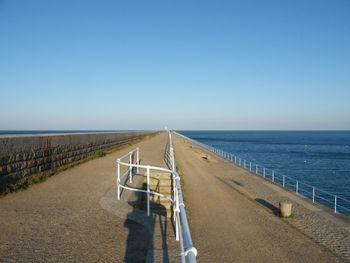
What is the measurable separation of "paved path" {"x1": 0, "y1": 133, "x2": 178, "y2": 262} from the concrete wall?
706 millimetres

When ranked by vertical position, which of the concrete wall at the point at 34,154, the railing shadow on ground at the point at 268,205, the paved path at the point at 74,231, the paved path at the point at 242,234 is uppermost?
the concrete wall at the point at 34,154

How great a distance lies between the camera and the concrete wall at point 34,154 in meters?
7.10

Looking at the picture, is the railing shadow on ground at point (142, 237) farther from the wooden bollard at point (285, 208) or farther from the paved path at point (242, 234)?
the wooden bollard at point (285, 208)

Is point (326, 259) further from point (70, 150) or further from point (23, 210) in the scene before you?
point (70, 150)

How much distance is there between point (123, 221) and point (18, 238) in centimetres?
180

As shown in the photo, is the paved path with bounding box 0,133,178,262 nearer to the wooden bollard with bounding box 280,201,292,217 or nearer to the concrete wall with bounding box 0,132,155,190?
the concrete wall with bounding box 0,132,155,190

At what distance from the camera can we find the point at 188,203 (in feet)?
33.8

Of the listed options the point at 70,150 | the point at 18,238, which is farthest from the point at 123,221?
the point at 70,150

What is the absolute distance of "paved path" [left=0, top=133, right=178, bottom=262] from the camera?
12.9 ft

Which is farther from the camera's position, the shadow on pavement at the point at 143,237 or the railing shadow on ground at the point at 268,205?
the railing shadow on ground at the point at 268,205

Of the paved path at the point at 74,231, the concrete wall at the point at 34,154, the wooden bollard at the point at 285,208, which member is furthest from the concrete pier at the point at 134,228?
the concrete wall at the point at 34,154

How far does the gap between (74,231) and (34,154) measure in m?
4.72

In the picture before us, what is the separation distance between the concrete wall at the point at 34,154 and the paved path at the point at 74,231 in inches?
27.8

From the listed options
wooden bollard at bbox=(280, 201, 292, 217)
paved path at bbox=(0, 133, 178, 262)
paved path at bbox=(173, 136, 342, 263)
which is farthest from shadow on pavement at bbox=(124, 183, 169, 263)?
wooden bollard at bbox=(280, 201, 292, 217)
